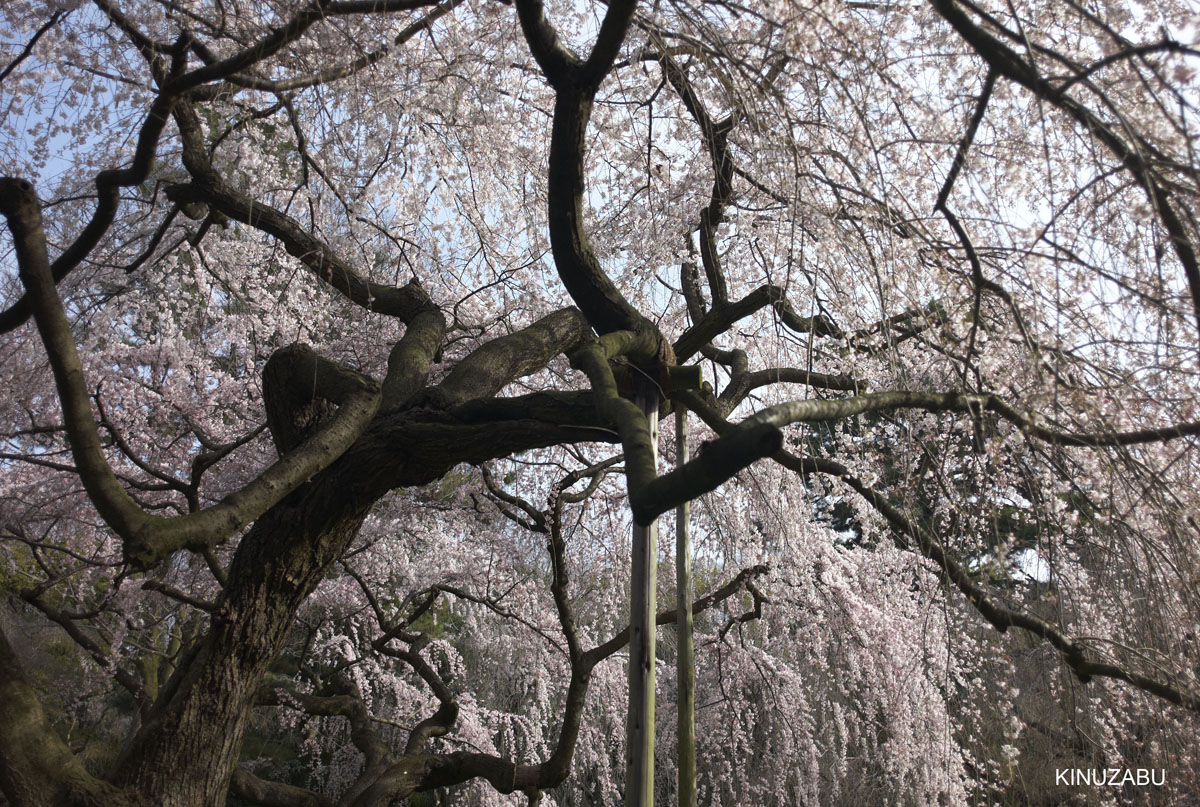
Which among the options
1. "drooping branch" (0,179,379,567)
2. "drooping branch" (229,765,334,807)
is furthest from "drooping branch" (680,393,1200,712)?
"drooping branch" (229,765,334,807)

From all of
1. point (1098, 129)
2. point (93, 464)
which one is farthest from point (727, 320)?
point (93, 464)

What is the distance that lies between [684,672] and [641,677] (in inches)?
14.2

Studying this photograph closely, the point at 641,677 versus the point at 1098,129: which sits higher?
the point at 1098,129

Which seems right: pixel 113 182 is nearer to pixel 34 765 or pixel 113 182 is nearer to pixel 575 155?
pixel 575 155

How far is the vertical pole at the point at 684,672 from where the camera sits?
9.06ft

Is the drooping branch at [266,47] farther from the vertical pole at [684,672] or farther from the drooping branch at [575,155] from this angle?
the vertical pole at [684,672]

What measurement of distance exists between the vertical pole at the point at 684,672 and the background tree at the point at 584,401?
1.51ft

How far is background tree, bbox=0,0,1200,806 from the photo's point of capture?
1804 mm

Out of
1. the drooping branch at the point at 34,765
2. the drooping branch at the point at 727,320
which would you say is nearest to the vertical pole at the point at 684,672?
the drooping branch at the point at 727,320

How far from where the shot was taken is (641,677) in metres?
2.53

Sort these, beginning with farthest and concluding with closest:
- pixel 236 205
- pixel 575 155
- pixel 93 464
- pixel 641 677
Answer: pixel 236 205
pixel 575 155
pixel 641 677
pixel 93 464

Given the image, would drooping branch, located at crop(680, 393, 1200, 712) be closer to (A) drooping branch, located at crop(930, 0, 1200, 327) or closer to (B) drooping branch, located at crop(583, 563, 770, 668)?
(A) drooping branch, located at crop(930, 0, 1200, 327)

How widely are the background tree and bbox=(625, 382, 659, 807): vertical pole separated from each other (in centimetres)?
51

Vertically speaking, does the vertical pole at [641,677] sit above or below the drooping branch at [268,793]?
above
